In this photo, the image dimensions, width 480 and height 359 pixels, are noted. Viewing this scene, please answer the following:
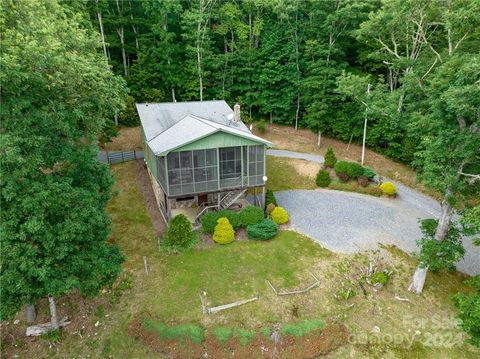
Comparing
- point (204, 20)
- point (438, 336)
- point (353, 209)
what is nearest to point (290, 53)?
point (204, 20)

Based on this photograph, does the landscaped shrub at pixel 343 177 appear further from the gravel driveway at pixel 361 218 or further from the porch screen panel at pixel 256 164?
the porch screen panel at pixel 256 164

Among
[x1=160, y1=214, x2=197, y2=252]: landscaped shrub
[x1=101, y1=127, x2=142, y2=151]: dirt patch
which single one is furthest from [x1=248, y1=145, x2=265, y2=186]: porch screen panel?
[x1=101, y1=127, x2=142, y2=151]: dirt patch

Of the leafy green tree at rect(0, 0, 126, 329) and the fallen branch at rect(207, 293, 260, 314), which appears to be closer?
the leafy green tree at rect(0, 0, 126, 329)

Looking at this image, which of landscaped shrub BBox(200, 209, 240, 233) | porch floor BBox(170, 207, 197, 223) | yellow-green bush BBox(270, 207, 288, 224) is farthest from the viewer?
porch floor BBox(170, 207, 197, 223)

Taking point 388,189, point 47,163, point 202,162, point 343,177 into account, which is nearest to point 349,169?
point 343,177

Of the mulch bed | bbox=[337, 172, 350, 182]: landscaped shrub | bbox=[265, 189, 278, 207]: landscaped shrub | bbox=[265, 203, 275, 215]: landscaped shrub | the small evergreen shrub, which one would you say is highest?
the small evergreen shrub

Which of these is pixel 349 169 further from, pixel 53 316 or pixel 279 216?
pixel 53 316

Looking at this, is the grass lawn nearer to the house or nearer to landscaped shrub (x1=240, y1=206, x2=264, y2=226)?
landscaped shrub (x1=240, y1=206, x2=264, y2=226)
